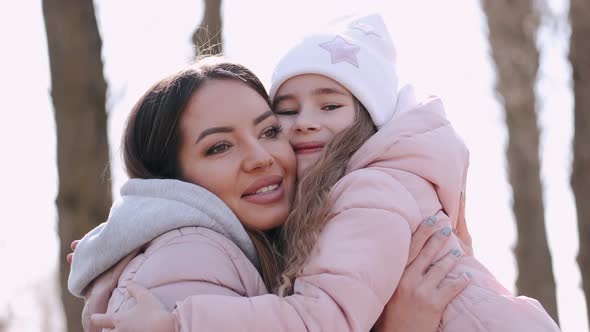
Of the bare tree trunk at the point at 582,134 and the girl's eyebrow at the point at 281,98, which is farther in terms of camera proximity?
the bare tree trunk at the point at 582,134

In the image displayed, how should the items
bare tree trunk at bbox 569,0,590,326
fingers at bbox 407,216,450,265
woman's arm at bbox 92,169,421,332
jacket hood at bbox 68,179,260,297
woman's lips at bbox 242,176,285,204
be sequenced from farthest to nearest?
1. bare tree trunk at bbox 569,0,590,326
2. woman's lips at bbox 242,176,285,204
3. fingers at bbox 407,216,450,265
4. jacket hood at bbox 68,179,260,297
5. woman's arm at bbox 92,169,421,332

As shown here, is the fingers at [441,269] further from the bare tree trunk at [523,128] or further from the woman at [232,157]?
the bare tree trunk at [523,128]

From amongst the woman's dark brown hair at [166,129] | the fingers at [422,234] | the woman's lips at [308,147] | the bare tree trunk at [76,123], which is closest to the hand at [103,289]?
the woman's dark brown hair at [166,129]

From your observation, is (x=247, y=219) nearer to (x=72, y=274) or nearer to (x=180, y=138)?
(x=180, y=138)

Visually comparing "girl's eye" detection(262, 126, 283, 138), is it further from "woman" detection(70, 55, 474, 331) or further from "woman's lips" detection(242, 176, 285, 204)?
"woman's lips" detection(242, 176, 285, 204)

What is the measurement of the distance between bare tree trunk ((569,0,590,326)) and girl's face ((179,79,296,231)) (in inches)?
190

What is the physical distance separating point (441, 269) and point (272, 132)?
0.80 metres

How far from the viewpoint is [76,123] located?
5.67 meters

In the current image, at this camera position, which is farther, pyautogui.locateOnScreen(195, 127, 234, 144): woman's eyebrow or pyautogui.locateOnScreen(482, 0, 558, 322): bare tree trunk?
pyautogui.locateOnScreen(482, 0, 558, 322): bare tree trunk

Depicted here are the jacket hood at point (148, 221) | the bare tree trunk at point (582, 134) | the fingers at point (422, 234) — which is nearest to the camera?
the jacket hood at point (148, 221)

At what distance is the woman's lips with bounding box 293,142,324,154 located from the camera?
3666mm

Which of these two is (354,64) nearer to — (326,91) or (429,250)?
(326,91)

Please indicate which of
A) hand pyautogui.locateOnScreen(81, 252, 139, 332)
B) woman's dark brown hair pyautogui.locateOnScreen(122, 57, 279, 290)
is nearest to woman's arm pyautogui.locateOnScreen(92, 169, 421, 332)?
hand pyautogui.locateOnScreen(81, 252, 139, 332)

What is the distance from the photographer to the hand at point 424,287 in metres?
3.43
